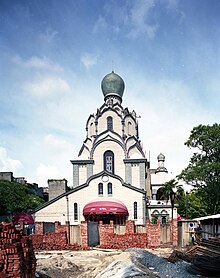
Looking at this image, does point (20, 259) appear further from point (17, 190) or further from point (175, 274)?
point (17, 190)

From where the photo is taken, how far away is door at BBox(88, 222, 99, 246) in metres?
23.0

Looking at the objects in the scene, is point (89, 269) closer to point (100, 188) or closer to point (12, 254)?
point (12, 254)

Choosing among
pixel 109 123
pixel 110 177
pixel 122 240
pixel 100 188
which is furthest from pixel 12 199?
pixel 122 240

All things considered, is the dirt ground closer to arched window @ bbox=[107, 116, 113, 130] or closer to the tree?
the tree

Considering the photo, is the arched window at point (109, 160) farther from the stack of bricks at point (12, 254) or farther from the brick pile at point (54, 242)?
the stack of bricks at point (12, 254)

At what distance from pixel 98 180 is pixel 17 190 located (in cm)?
1624

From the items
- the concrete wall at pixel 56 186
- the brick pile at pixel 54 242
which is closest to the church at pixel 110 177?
the concrete wall at pixel 56 186

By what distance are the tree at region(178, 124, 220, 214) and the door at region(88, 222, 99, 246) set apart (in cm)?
992

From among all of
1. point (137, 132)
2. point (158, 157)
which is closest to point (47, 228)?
point (137, 132)

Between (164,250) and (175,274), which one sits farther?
(164,250)

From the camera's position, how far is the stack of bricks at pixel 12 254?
7.27m

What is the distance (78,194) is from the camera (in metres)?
34.8

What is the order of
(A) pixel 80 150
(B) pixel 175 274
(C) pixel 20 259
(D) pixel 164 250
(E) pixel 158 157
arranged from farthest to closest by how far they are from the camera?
(E) pixel 158 157 → (A) pixel 80 150 → (D) pixel 164 250 → (B) pixel 175 274 → (C) pixel 20 259

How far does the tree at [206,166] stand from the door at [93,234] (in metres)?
9.92
